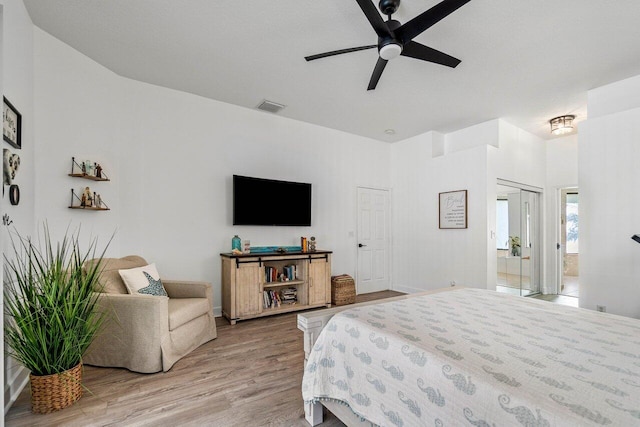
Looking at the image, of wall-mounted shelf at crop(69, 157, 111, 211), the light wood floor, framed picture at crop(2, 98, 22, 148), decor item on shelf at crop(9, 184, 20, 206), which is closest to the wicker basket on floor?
the light wood floor

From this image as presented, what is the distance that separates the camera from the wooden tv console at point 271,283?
144 inches

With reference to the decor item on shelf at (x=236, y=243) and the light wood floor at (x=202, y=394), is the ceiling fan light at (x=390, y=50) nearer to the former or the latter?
the light wood floor at (x=202, y=394)

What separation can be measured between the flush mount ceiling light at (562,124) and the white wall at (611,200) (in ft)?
2.69

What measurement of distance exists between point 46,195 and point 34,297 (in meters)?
1.22

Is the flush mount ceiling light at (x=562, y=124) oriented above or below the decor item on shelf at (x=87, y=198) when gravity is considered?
above

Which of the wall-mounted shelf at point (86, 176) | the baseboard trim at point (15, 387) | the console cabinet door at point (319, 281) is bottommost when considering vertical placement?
the baseboard trim at point (15, 387)

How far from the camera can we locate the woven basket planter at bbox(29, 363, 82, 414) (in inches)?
75.1

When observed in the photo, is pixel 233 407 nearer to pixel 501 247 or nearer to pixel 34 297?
pixel 34 297

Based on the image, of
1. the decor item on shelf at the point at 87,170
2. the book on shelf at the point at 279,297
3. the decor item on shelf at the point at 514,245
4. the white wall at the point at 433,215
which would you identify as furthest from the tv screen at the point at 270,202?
the decor item on shelf at the point at 514,245

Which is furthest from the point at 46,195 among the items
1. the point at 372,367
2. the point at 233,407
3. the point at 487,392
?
the point at 487,392

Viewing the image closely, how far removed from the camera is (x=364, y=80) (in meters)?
3.39

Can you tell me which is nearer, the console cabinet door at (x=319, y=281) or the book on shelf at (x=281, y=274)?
the book on shelf at (x=281, y=274)

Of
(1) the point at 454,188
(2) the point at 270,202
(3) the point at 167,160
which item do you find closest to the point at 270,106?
(2) the point at 270,202

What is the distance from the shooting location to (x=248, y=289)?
12.2 feet
